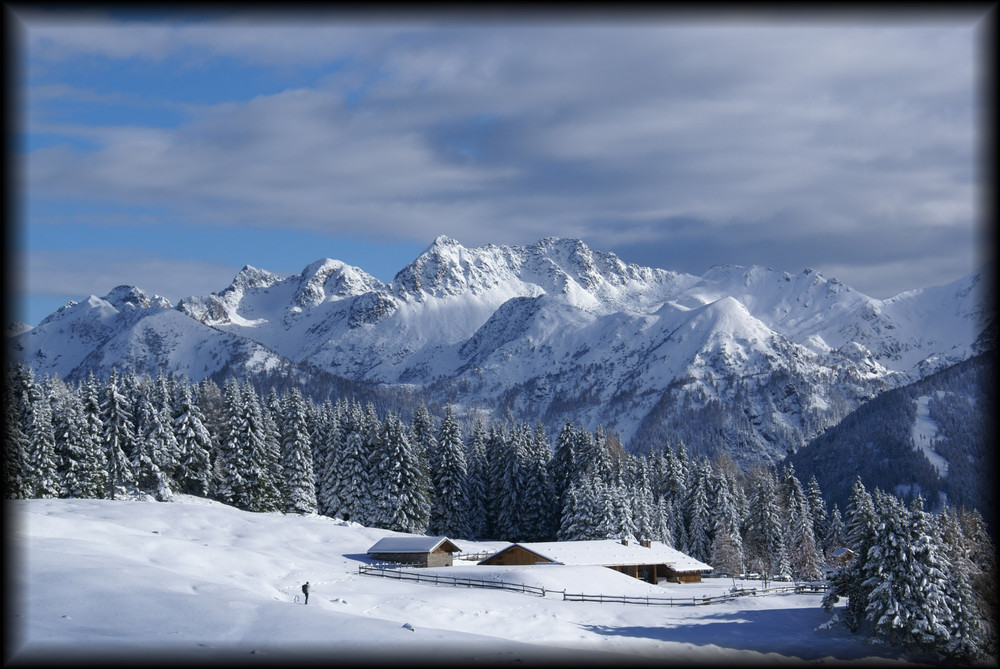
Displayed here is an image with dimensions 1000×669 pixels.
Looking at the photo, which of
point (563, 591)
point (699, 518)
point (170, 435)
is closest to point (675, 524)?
point (699, 518)

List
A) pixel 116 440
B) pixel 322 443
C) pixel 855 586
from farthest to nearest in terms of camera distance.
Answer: pixel 322 443 < pixel 116 440 < pixel 855 586

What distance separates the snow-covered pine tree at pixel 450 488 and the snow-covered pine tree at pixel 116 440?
27181 millimetres

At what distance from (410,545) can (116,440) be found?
24.8 meters

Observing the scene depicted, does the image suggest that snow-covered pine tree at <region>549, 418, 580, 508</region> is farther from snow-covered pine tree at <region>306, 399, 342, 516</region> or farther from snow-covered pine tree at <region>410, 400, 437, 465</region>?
snow-covered pine tree at <region>306, 399, 342, 516</region>

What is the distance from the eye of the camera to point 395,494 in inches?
3182

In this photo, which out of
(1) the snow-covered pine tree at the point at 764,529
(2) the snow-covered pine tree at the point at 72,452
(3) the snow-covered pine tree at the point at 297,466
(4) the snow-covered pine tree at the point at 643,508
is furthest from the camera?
(1) the snow-covered pine tree at the point at 764,529

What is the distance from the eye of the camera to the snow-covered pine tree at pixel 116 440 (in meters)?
71.4

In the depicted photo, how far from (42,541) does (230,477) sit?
30.0 metres

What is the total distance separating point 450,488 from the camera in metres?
86.8

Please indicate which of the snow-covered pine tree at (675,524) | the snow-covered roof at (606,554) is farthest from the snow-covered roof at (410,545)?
the snow-covered pine tree at (675,524)

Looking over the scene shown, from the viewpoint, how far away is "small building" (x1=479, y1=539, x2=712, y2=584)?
6769 cm

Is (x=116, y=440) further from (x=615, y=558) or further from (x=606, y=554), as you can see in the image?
(x=615, y=558)

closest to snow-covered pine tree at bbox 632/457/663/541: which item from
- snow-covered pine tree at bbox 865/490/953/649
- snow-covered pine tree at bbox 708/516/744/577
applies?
snow-covered pine tree at bbox 708/516/744/577

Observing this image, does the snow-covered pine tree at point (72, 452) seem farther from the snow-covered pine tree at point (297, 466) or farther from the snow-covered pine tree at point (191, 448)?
the snow-covered pine tree at point (297, 466)
